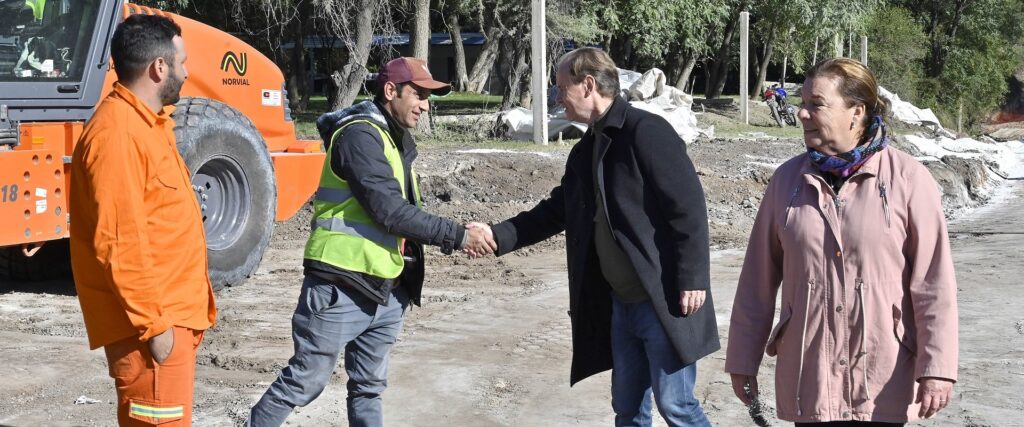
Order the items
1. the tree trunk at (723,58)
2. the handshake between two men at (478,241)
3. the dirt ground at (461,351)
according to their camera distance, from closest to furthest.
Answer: the handshake between two men at (478,241)
the dirt ground at (461,351)
the tree trunk at (723,58)

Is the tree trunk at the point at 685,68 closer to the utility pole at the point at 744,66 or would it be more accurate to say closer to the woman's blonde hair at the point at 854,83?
the utility pole at the point at 744,66

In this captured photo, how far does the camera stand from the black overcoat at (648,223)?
168 inches

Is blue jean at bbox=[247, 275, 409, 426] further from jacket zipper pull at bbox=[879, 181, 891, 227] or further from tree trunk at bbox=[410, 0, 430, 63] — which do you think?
tree trunk at bbox=[410, 0, 430, 63]

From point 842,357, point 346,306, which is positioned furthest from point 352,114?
point 842,357

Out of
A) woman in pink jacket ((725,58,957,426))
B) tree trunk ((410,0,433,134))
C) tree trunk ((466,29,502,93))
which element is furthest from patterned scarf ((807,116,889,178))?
tree trunk ((466,29,502,93))

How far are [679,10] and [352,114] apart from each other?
25.6 meters

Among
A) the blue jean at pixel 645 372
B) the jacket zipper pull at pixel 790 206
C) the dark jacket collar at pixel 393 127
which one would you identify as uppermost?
the dark jacket collar at pixel 393 127

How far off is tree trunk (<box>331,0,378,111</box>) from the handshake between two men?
14764 millimetres

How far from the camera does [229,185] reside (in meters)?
9.15

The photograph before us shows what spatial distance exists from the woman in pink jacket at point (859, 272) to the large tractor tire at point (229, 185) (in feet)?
19.5

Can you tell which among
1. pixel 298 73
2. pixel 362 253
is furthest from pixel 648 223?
pixel 298 73

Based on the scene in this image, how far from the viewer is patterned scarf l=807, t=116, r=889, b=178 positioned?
11.4 feet

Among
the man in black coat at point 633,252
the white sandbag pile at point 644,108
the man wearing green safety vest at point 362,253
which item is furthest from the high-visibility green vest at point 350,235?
the white sandbag pile at point 644,108

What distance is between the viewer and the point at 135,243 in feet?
11.5
